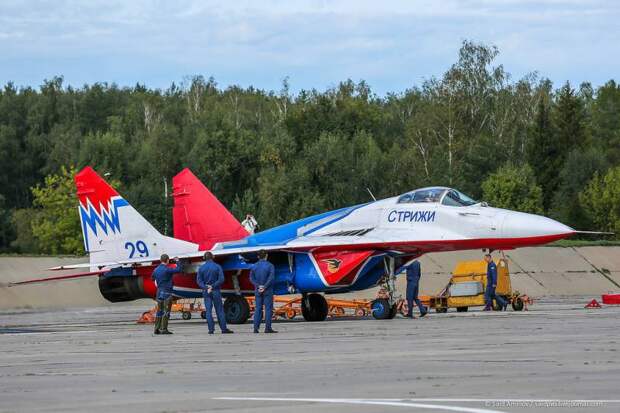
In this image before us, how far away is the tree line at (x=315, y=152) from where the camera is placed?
67000 millimetres

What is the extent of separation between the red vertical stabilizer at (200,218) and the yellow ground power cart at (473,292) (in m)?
5.14

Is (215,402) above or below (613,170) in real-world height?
below

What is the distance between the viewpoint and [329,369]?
12.6 m

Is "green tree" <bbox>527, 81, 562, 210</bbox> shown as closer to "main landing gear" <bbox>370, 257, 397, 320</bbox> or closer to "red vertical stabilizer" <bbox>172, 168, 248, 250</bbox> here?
"red vertical stabilizer" <bbox>172, 168, 248, 250</bbox>

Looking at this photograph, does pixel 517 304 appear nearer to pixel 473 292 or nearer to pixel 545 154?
pixel 473 292

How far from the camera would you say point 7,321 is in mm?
28812

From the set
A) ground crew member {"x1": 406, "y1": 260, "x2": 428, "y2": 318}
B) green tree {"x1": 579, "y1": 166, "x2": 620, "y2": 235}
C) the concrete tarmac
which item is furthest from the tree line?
the concrete tarmac

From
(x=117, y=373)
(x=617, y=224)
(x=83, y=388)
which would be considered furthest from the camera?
(x=617, y=224)

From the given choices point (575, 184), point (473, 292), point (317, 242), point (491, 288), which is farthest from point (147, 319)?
point (575, 184)

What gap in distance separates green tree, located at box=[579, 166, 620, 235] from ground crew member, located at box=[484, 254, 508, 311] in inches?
1339

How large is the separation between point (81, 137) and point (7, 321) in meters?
58.7

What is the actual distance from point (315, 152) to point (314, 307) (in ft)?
151

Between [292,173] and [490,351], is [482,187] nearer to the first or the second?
[292,173]

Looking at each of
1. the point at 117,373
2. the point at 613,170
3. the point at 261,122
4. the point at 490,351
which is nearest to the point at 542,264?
the point at 613,170
